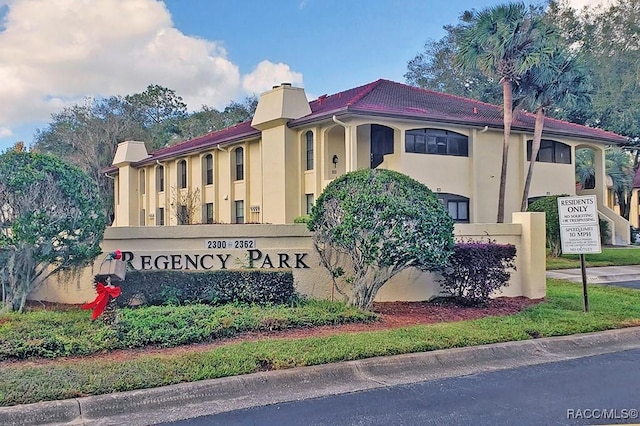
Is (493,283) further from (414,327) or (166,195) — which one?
(166,195)

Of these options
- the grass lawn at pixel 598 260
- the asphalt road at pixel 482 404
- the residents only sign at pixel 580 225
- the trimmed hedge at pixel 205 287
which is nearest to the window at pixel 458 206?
the grass lawn at pixel 598 260

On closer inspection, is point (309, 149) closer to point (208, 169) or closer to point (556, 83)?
point (208, 169)

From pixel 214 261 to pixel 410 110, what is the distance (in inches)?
547

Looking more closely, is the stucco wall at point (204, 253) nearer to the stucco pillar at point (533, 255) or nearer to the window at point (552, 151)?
the stucco pillar at point (533, 255)

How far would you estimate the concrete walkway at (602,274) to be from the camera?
17.5 meters

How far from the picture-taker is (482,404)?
6070 millimetres

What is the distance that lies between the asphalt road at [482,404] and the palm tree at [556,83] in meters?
19.1

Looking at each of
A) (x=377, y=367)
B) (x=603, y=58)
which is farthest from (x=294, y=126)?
(x=603, y=58)

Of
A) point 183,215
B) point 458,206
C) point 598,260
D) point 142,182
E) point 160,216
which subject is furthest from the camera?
point 142,182

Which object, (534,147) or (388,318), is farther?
(534,147)

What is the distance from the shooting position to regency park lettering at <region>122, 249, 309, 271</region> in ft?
36.7

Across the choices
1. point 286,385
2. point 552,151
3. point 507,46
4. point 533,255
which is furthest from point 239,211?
point 286,385

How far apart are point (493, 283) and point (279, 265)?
4.11 meters

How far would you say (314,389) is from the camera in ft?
21.6
